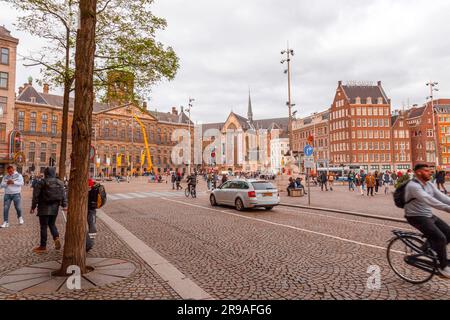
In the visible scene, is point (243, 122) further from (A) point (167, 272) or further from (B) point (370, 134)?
(A) point (167, 272)

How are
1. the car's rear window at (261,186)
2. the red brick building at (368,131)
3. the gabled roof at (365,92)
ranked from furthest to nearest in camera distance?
the gabled roof at (365,92) < the red brick building at (368,131) < the car's rear window at (261,186)

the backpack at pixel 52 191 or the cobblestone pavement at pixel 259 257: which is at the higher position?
the backpack at pixel 52 191

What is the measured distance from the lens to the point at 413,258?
4.80 m

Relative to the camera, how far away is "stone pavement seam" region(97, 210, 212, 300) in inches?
169

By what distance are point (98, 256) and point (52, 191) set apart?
188 cm

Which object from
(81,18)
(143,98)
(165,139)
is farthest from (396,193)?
(165,139)

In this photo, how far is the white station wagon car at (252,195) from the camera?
13.7m

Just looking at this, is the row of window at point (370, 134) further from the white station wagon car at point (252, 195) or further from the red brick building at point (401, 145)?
the white station wagon car at point (252, 195)

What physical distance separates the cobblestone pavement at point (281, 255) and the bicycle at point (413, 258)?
165 mm

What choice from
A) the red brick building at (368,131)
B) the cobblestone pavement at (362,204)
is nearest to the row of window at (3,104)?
the cobblestone pavement at (362,204)

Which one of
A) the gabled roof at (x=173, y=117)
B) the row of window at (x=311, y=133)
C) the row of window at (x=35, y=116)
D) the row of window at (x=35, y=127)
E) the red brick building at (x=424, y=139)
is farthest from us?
the gabled roof at (x=173, y=117)

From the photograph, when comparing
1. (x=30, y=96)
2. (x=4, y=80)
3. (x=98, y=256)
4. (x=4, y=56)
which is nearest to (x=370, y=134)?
(x=4, y=80)
